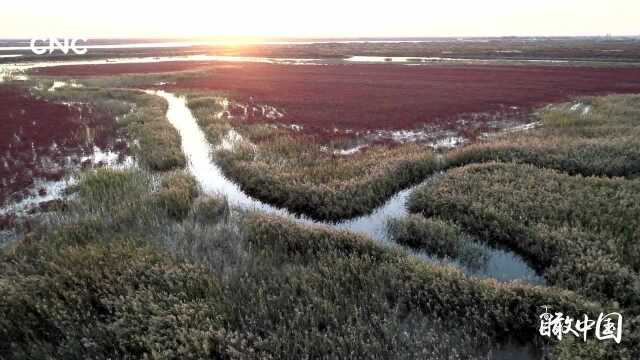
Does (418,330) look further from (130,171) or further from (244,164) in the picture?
(130,171)

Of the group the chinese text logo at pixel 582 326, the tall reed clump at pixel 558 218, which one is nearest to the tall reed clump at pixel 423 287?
the chinese text logo at pixel 582 326

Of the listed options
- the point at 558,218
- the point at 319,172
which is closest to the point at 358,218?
the point at 319,172

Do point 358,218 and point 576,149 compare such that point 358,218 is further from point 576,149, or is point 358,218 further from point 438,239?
point 576,149

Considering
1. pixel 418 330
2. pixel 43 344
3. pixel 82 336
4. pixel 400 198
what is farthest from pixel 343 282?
pixel 400 198

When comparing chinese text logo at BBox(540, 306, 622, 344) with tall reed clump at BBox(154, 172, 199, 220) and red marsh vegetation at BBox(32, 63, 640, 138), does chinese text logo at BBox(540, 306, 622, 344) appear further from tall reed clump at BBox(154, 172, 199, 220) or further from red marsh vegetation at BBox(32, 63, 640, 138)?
red marsh vegetation at BBox(32, 63, 640, 138)

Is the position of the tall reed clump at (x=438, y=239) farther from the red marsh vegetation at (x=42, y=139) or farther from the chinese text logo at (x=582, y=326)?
the red marsh vegetation at (x=42, y=139)

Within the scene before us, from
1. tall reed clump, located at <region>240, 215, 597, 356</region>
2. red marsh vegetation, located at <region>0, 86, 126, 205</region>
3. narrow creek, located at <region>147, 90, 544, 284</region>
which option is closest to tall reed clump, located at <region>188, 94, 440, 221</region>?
narrow creek, located at <region>147, 90, 544, 284</region>

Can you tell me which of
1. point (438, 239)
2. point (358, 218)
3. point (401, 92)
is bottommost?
point (358, 218)

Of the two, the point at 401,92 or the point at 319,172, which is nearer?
the point at 319,172
